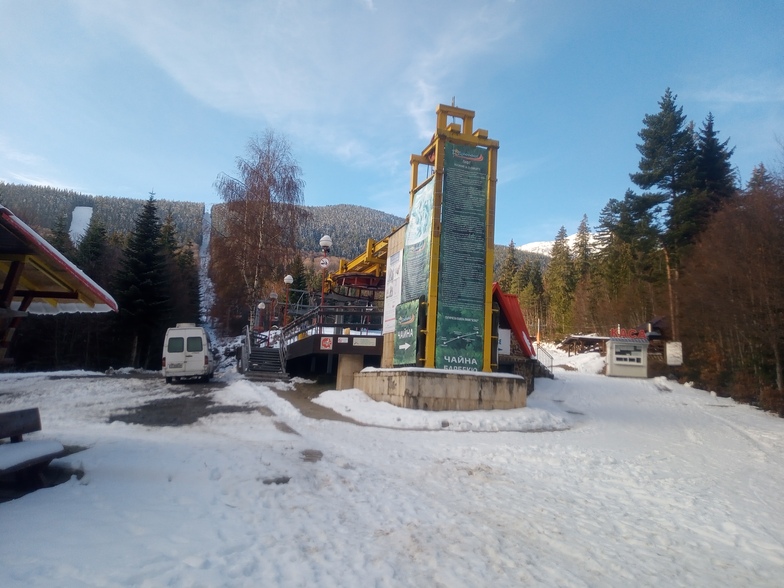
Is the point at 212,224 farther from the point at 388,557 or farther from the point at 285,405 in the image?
the point at 388,557

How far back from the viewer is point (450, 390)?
1474 cm

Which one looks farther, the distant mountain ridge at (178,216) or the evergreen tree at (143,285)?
the distant mountain ridge at (178,216)

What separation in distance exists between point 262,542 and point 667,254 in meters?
37.2

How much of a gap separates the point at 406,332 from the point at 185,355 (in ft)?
A: 31.7

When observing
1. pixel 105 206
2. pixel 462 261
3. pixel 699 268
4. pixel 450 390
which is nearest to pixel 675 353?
pixel 699 268

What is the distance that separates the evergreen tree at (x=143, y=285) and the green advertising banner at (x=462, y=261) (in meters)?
25.2

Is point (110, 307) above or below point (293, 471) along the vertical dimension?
above

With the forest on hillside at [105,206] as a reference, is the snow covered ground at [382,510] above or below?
below

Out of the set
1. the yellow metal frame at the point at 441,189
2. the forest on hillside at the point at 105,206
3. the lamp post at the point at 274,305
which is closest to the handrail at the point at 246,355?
the lamp post at the point at 274,305

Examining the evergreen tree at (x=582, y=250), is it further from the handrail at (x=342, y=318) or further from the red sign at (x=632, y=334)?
the handrail at (x=342, y=318)

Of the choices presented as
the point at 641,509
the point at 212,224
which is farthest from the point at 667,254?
the point at 641,509

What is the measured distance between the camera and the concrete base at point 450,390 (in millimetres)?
14500

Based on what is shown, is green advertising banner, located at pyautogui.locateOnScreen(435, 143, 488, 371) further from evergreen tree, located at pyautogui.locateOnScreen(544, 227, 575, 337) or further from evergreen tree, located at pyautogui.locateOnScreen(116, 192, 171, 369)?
evergreen tree, located at pyautogui.locateOnScreen(544, 227, 575, 337)

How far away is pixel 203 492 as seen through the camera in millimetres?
5980
